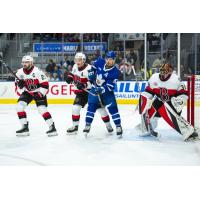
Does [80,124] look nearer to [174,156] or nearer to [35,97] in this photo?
[35,97]

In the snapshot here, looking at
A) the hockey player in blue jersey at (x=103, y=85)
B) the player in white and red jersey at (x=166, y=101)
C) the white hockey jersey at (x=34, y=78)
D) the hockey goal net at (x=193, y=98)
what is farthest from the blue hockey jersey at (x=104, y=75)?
the hockey goal net at (x=193, y=98)

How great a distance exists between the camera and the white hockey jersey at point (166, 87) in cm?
393

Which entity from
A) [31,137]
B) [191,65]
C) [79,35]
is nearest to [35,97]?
[31,137]

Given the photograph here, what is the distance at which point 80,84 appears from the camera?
4117mm

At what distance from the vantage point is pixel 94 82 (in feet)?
13.0

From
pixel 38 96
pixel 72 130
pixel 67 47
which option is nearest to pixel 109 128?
pixel 72 130

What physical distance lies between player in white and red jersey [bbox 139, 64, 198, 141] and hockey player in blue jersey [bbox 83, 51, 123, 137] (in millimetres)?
294

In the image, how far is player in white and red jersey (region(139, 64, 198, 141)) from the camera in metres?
3.93

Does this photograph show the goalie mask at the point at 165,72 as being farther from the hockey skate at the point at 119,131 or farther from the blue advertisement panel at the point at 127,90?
the blue advertisement panel at the point at 127,90

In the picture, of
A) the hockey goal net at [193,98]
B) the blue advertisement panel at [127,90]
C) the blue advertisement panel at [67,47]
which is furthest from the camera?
the blue advertisement panel at [127,90]

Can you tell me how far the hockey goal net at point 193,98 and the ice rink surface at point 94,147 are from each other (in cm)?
21

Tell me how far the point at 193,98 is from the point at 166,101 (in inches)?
10.1

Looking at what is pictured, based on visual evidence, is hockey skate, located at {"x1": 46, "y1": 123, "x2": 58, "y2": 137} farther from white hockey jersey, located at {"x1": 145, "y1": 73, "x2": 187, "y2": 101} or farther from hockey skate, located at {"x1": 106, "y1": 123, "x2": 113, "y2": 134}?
white hockey jersey, located at {"x1": 145, "y1": 73, "x2": 187, "y2": 101}

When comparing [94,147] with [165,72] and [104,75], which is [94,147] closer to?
[104,75]
